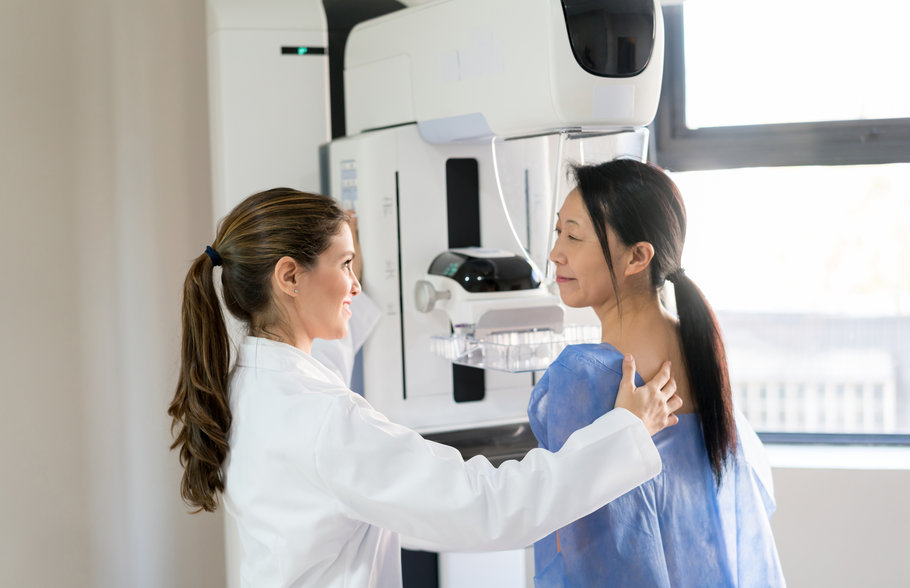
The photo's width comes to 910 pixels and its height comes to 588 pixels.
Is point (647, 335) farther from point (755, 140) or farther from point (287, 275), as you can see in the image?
point (755, 140)

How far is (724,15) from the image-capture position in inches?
94.7

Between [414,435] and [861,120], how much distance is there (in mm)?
1856

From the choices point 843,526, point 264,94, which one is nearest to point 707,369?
point 264,94

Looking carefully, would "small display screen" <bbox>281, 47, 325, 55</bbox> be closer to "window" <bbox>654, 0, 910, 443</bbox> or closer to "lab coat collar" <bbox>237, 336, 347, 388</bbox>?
"lab coat collar" <bbox>237, 336, 347, 388</bbox>

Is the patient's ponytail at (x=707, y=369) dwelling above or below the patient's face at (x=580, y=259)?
below

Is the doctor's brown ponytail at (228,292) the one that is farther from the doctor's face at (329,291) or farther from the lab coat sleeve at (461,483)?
the lab coat sleeve at (461,483)

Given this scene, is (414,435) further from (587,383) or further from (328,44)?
(328,44)

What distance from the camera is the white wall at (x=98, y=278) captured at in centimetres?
186

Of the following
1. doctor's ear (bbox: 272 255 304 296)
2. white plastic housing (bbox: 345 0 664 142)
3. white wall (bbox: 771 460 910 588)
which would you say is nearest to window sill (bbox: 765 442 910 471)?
white wall (bbox: 771 460 910 588)

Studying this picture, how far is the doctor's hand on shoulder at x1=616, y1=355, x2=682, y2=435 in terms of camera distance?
42.6 inches

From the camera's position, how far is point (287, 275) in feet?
3.75

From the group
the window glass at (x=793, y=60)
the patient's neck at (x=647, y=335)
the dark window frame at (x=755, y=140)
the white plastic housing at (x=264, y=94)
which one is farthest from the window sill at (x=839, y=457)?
the white plastic housing at (x=264, y=94)

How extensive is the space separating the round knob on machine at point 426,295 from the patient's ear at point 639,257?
0.44 metres

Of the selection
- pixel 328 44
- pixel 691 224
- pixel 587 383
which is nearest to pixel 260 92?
pixel 328 44
